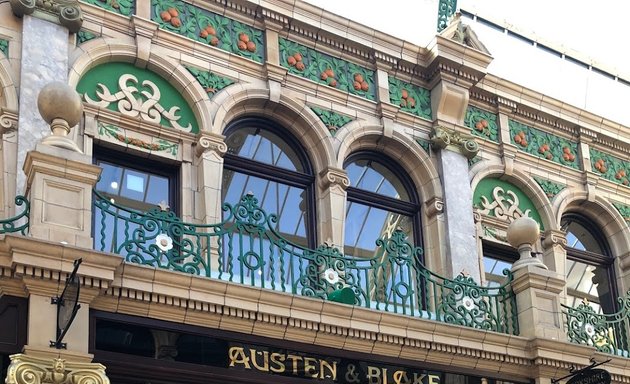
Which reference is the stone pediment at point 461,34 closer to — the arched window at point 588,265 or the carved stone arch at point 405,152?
the carved stone arch at point 405,152

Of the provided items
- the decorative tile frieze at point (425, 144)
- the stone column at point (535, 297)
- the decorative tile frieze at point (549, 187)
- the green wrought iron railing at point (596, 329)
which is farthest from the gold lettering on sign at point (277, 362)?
the decorative tile frieze at point (549, 187)

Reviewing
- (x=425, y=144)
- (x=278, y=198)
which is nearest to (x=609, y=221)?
(x=425, y=144)

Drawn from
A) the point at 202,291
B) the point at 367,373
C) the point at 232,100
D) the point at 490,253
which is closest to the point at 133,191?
the point at 232,100

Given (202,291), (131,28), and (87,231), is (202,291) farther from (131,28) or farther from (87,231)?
(131,28)

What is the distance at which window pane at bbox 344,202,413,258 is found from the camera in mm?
15797

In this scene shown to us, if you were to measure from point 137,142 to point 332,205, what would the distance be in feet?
10.6

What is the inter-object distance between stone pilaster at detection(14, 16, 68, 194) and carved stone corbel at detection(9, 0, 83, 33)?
0.08m

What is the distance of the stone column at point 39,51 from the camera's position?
504 inches

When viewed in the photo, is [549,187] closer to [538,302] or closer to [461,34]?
[461,34]

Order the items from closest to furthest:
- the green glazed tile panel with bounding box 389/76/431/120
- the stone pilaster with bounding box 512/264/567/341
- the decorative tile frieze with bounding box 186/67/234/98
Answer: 1. the stone pilaster with bounding box 512/264/567/341
2. the decorative tile frieze with bounding box 186/67/234/98
3. the green glazed tile panel with bounding box 389/76/431/120

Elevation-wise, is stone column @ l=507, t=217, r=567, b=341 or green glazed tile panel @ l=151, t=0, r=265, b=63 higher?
green glazed tile panel @ l=151, t=0, r=265, b=63

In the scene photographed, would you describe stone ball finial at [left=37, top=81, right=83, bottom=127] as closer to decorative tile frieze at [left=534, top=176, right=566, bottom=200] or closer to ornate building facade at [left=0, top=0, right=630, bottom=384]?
ornate building facade at [left=0, top=0, right=630, bottom=384]

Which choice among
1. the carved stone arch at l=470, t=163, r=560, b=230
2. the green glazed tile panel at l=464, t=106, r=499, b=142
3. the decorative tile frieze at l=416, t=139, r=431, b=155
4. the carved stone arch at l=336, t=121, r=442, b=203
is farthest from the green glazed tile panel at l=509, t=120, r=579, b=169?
the carved stone arch at l=336, t=121, r=442, b=203

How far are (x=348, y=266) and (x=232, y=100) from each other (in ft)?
11.7
